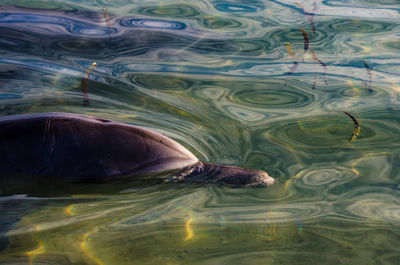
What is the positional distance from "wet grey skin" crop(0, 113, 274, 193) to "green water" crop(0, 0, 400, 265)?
0.07m

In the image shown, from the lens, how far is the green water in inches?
69.2

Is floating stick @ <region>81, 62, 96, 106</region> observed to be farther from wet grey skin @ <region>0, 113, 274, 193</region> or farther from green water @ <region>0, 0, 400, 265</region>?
wet grey skin @ <region>0, 113, 274, 193</region>

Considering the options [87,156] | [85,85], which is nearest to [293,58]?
[85,85]

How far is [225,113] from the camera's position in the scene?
283cm

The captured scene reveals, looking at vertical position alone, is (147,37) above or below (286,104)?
above

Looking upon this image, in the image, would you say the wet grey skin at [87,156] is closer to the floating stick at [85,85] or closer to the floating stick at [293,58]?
the floating stick at [85,85]

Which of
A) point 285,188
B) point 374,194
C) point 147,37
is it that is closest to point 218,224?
point 285,188

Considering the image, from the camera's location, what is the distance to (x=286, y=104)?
296 cm

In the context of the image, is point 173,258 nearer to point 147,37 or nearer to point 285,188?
point 285,188

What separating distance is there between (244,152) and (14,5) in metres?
3.30

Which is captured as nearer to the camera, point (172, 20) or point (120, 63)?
point (120, 63)

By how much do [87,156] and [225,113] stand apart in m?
1.07

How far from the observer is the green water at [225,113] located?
5.76ft

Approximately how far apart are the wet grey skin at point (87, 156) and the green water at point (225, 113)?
0.24ft
